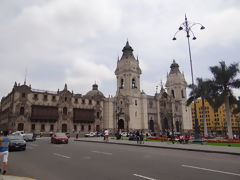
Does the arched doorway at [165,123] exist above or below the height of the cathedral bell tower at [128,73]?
below

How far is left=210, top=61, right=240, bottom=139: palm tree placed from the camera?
1164 inches

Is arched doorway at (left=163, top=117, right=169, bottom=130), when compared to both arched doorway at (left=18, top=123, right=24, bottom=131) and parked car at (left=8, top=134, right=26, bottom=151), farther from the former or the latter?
parked car at (left=8, top=134, right=26, bottom=151)

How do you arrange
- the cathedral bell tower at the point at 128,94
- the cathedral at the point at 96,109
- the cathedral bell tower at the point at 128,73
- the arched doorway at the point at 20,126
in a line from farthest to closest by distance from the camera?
the cathedral bell tower at the point at 128,73 → the cathedral bell tower at the point at 128,94 → the cathedral at the point at 96,109 → the arched doorway at the point at 20,126

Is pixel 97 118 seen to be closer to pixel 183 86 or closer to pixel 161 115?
pixel 161 115

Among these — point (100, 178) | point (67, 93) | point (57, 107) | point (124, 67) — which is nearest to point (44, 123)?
point (57, 107)

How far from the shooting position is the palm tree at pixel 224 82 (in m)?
29.6

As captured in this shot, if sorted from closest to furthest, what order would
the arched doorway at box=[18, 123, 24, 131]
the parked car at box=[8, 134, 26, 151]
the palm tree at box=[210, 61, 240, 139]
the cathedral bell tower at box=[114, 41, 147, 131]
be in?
1. the parked car at box=[8, 134, 26, 151]
2. the palm tree at box=[210, 61, 240, 139]
3. the arched doorway at box=[18, 123, 24, 131]
4. the cathedral bell tower at box=[114, 41, 147, 131]

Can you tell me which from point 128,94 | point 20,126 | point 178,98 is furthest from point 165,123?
point 20,126

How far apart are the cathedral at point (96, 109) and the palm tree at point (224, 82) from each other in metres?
11.2

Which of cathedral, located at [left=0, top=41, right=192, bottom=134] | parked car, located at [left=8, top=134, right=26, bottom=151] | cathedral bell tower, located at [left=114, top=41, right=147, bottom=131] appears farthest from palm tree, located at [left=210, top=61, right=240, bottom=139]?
cathedral bell tower, located at [left=114, top=41, right=147, bottom=131]

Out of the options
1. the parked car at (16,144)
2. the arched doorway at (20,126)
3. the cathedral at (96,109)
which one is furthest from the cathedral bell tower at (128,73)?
the parked car at (16,144)

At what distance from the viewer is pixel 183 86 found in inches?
3145

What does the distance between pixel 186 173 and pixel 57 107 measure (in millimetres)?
48415

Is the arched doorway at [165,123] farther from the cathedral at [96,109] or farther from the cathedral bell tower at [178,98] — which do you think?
the cathedral bell tower at [178,98]
